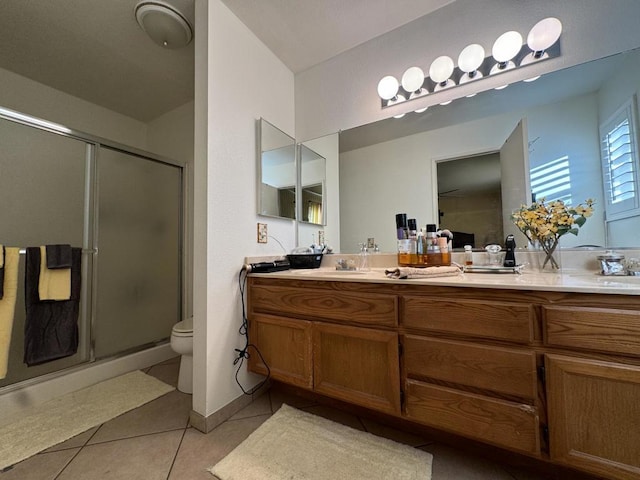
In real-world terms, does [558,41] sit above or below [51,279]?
above

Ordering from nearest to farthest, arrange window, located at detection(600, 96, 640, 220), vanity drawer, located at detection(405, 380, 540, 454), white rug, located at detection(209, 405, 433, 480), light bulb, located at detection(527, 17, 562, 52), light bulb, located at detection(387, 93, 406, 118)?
vanity drawer, located at detection(405, 380, 540, 454)
white rug, located at detection(209, 405, 433, 480)
window, located at detection(600, 96, 640, 220)
light bulb, located at detection(527, 17, 562, 52)
light bulb, located at detection(387, 93, 406, 118)

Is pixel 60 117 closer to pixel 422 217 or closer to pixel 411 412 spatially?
pixel 422 217

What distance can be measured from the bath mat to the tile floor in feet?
0.25

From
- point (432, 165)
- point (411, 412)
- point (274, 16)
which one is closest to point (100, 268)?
point (274, 16)

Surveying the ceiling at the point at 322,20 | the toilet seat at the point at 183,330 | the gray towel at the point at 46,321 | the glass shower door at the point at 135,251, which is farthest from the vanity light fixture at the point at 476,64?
the gray towel at the point at 46,321

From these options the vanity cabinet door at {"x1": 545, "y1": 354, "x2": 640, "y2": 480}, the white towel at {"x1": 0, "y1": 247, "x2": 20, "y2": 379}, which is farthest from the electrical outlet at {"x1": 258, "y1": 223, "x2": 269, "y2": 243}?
the vanity cabinet door at {"x1": 545, "y1": 354, "x2": 640, "y2": 480}

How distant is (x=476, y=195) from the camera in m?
1.46

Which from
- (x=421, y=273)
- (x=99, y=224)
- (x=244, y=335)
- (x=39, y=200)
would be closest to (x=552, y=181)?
(x=421, y=273)

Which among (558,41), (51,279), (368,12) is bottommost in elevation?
(51,279)

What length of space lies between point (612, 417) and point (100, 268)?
9.41ft

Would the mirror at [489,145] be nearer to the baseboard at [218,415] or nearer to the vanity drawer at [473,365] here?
the vanity drawer at [473,365]

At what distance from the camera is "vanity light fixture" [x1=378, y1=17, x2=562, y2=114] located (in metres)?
1.27

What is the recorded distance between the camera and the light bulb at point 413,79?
1551 mm

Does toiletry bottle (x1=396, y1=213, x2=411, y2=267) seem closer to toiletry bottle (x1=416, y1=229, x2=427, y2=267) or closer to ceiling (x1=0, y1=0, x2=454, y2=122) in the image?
toiletry bottle (x1=416, y1=229, x2=427, y2=267)
